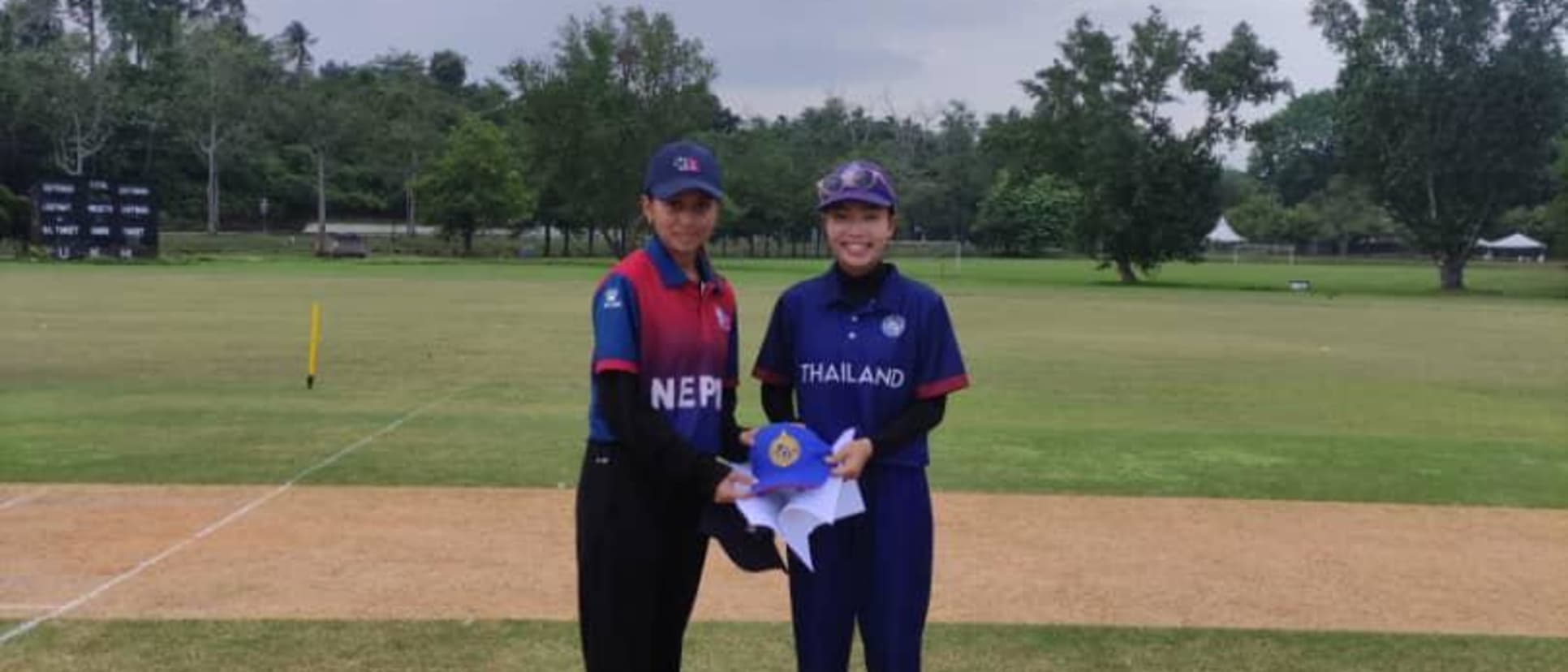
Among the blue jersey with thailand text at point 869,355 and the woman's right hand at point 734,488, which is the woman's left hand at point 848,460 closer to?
the blue jersey with thailand text at point 869,355

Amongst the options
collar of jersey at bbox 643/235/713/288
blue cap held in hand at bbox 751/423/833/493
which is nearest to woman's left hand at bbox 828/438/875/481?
blue cap held in hand at bbox 751/423/833/493

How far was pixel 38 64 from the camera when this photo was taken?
88500 mm

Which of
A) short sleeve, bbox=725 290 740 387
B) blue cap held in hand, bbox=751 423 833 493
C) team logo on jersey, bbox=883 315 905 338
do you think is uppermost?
team logo on jersey, bbox=883 315 905 338

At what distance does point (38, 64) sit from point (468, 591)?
316 feet

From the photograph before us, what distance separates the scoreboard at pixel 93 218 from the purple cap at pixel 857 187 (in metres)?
64.3

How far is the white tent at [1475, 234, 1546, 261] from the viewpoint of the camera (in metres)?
97.1

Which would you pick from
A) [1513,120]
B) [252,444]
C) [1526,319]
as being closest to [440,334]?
[252,444]

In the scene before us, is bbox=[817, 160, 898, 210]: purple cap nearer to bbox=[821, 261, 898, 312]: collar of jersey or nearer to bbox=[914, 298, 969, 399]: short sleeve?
bbox=[821, 261, 898, 312]: collar of jersey

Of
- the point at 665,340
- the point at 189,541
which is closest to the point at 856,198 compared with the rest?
the point at 665,340

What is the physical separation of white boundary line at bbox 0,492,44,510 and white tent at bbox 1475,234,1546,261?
97721 mm

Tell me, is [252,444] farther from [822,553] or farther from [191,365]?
[822,553]

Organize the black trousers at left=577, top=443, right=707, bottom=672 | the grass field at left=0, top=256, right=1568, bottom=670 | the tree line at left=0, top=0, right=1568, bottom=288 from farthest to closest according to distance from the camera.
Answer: the tree line at left=0, top=0, right=1568, bottom=288, the grass field at left=0, top=256, right=1568, bottom=670, the black trousers at left=577, top=443, right=707, bottom=672

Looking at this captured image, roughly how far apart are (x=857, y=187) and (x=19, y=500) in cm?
803

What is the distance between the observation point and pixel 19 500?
9617 mm
